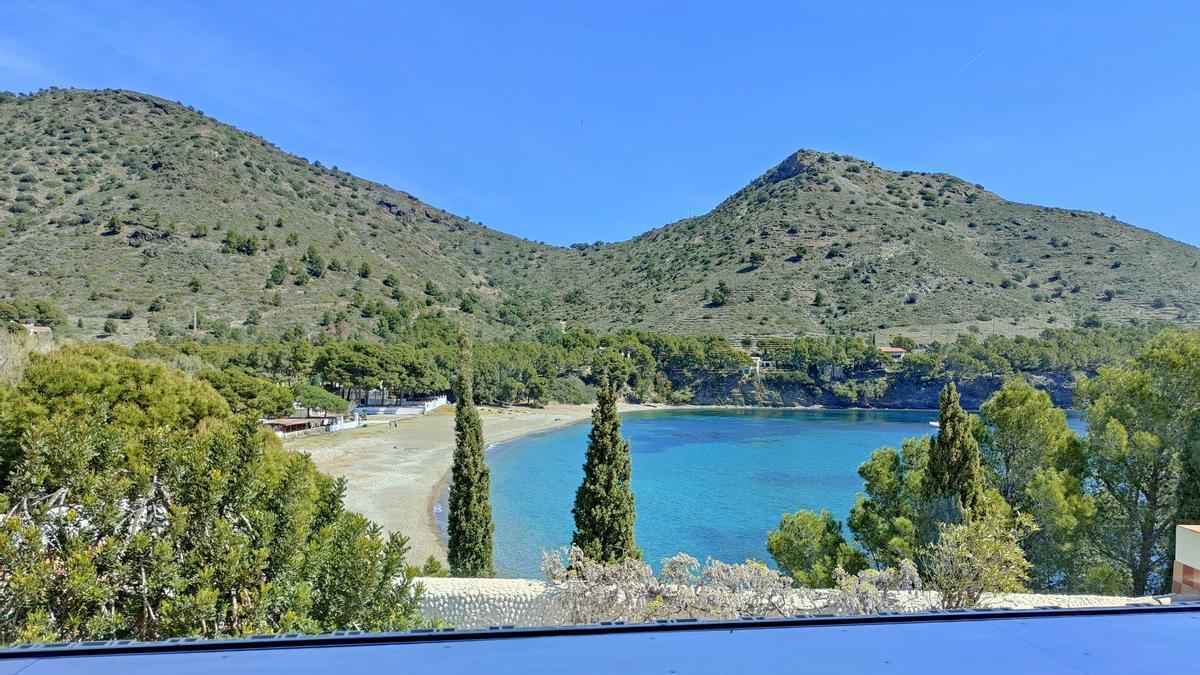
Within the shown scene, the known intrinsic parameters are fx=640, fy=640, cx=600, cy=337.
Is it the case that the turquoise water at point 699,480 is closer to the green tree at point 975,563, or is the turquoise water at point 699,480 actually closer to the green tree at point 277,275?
the green tree at point 975,563

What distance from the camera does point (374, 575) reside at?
6230 millimetres

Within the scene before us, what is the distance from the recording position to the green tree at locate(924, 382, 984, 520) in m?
10.8

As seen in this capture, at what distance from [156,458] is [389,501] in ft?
65.5

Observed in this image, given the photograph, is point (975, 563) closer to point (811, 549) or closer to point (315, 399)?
point (811, 549)

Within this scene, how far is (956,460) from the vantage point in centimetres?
1086

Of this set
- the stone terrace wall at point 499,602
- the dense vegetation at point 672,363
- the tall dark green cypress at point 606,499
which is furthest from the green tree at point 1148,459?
the dense vegetation at point 672,363

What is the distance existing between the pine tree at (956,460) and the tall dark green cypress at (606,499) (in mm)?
5365

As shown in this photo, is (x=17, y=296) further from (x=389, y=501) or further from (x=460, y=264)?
(x=460, y=264)

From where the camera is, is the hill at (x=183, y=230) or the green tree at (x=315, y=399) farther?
the hill at (x=183, y=230)

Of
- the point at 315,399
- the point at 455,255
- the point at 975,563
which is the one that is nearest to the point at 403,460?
the point at 315,399

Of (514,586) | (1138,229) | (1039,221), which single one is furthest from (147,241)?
(1138,229)

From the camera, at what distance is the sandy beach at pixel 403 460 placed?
22.4 meters

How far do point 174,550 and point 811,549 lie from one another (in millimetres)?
11063

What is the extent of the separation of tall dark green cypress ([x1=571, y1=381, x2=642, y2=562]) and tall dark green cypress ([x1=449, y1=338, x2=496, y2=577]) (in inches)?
110
